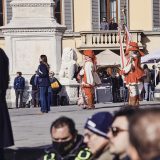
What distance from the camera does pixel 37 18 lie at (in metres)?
23.1

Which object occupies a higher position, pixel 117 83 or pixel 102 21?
pixel 102 21

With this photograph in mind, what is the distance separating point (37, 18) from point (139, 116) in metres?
19.9

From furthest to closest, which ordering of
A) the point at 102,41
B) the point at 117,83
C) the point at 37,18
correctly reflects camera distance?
the point at 102,41, the point at 117,83, the point at 37,18

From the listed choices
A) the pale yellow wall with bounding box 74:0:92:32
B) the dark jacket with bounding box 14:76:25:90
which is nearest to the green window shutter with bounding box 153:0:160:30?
the pale yellow wall with bounding box 74:0:92:32

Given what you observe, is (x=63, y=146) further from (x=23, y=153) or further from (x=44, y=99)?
(x=44, y=99)

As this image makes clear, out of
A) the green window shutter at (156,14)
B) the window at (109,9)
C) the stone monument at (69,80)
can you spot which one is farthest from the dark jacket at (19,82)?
the window at (109,9)

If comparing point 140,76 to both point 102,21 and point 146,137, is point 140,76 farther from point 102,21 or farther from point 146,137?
point 102,21

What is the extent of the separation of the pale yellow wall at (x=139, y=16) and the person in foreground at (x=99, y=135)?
3790cm

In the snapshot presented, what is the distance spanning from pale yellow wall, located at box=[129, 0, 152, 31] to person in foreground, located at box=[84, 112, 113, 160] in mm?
37897

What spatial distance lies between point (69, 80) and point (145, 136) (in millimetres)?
21294

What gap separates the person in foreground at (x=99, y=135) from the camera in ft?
16.9

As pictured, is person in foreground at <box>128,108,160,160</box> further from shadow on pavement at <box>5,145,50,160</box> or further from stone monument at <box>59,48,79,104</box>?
stone monument at <box>59,48,79,104</box>

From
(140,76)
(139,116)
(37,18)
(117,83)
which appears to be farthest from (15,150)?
(117,83)

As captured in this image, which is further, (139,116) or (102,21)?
(102,21)
